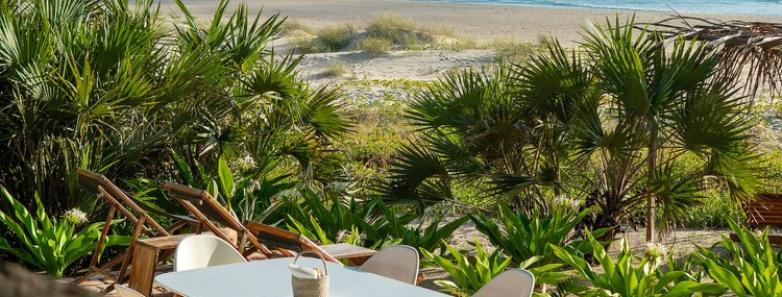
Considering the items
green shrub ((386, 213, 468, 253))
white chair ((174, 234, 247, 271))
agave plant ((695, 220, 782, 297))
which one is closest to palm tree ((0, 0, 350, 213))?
green shrub ((386, 213, 468, 253))

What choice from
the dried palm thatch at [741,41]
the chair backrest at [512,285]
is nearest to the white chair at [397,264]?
the chair backrest at [512,285]

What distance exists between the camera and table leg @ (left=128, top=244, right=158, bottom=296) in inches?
196

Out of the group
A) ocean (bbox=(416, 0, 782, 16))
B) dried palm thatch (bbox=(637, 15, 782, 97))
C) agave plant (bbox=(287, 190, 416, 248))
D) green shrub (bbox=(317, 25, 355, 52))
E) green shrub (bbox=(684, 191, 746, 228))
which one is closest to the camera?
agave plant (bbox=(287, 190, 416, 248))

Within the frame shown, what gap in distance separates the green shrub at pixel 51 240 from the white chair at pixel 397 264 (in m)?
2.43

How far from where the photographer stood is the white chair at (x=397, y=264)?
4.84 metres

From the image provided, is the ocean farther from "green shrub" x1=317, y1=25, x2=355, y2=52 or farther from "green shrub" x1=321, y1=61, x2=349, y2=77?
"green shrub" x1=321, y1=61, x2=349, y2=77

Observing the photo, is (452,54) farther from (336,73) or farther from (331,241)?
(331,241)

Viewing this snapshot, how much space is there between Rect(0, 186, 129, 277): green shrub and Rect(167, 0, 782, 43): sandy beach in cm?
3126

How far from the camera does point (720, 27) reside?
793cm

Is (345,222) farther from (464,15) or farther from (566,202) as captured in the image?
(464,15)

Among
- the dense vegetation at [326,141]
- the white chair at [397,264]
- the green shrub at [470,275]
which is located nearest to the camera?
the white chair at [397,264]

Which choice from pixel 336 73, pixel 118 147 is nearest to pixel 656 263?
pixel 118 147

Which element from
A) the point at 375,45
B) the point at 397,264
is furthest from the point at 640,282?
the point at 375,45

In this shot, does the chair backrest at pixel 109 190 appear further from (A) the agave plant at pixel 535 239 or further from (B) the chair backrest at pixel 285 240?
(A) the agave plant at pixel 535 239
